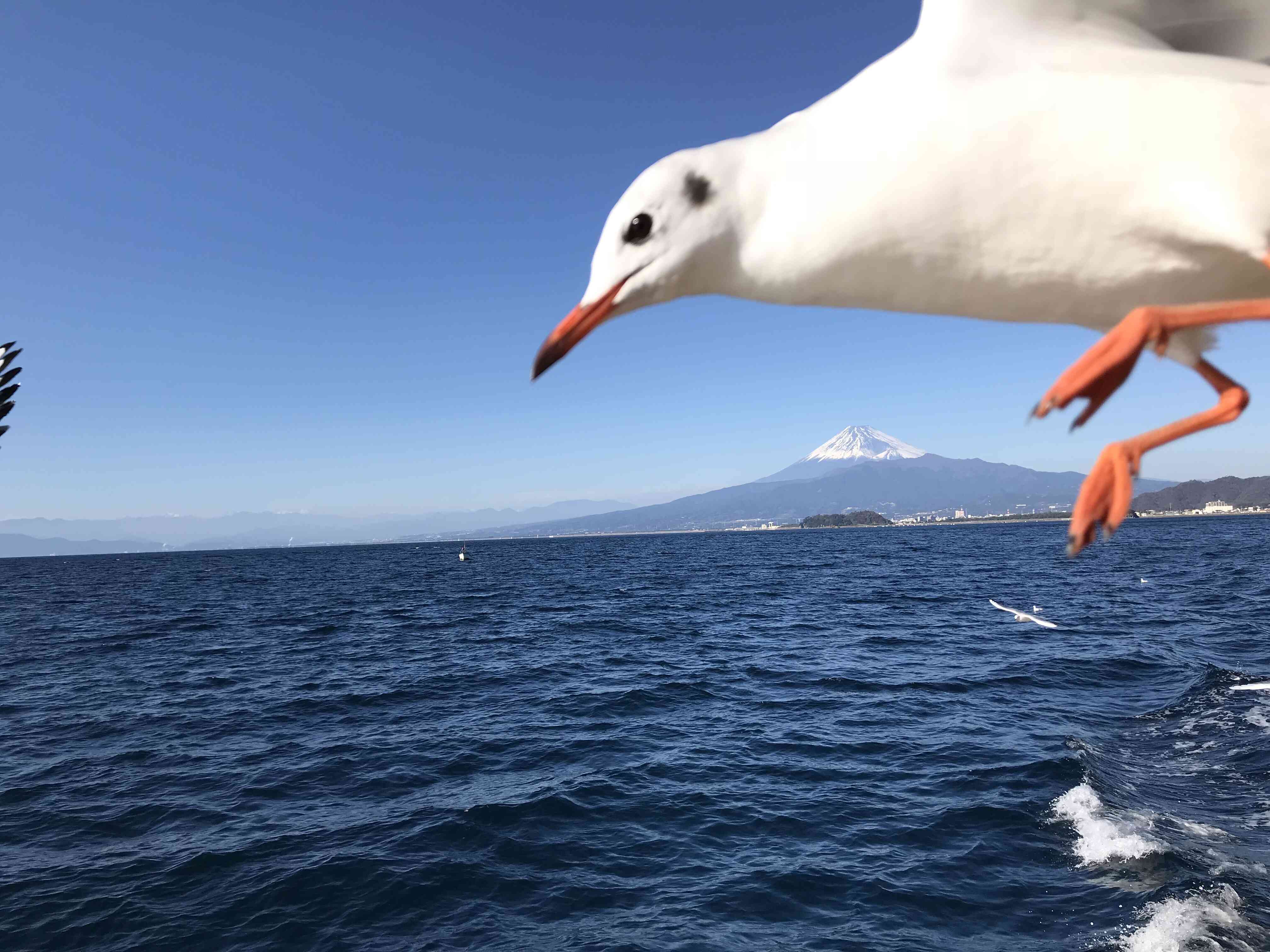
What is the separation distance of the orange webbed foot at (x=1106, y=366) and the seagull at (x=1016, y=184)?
0.30 meters

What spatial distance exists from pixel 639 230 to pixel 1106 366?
4.23 ft

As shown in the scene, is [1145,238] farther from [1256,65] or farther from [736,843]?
[736,843]

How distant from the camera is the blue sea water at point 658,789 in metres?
9.92

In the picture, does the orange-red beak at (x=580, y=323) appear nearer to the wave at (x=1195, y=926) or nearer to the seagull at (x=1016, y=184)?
the seagull at (x=1016, y=184)

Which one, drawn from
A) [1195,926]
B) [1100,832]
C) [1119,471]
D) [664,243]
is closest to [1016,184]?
[1119,471]

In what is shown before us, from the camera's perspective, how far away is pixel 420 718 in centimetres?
2030

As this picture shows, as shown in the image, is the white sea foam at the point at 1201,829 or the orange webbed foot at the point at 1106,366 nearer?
the orange webbed foot at the point at 1106,366

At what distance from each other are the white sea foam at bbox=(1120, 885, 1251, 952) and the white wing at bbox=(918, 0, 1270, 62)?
411 inches

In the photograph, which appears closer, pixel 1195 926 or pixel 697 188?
pixel 697 188

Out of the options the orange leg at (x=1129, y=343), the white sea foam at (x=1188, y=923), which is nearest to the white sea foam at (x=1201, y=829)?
the white sea foam at (x=1188, y=923)

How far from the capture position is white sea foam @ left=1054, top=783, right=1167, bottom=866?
10961 millimetres

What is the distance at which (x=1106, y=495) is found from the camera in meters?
1.41

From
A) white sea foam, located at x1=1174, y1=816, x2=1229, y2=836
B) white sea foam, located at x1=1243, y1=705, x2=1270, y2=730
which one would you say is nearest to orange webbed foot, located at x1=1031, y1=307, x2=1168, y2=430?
white sea foam, located at x1=1174, y1=816, x2=1229, y2=836

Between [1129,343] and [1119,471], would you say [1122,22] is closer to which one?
[1129,343]
